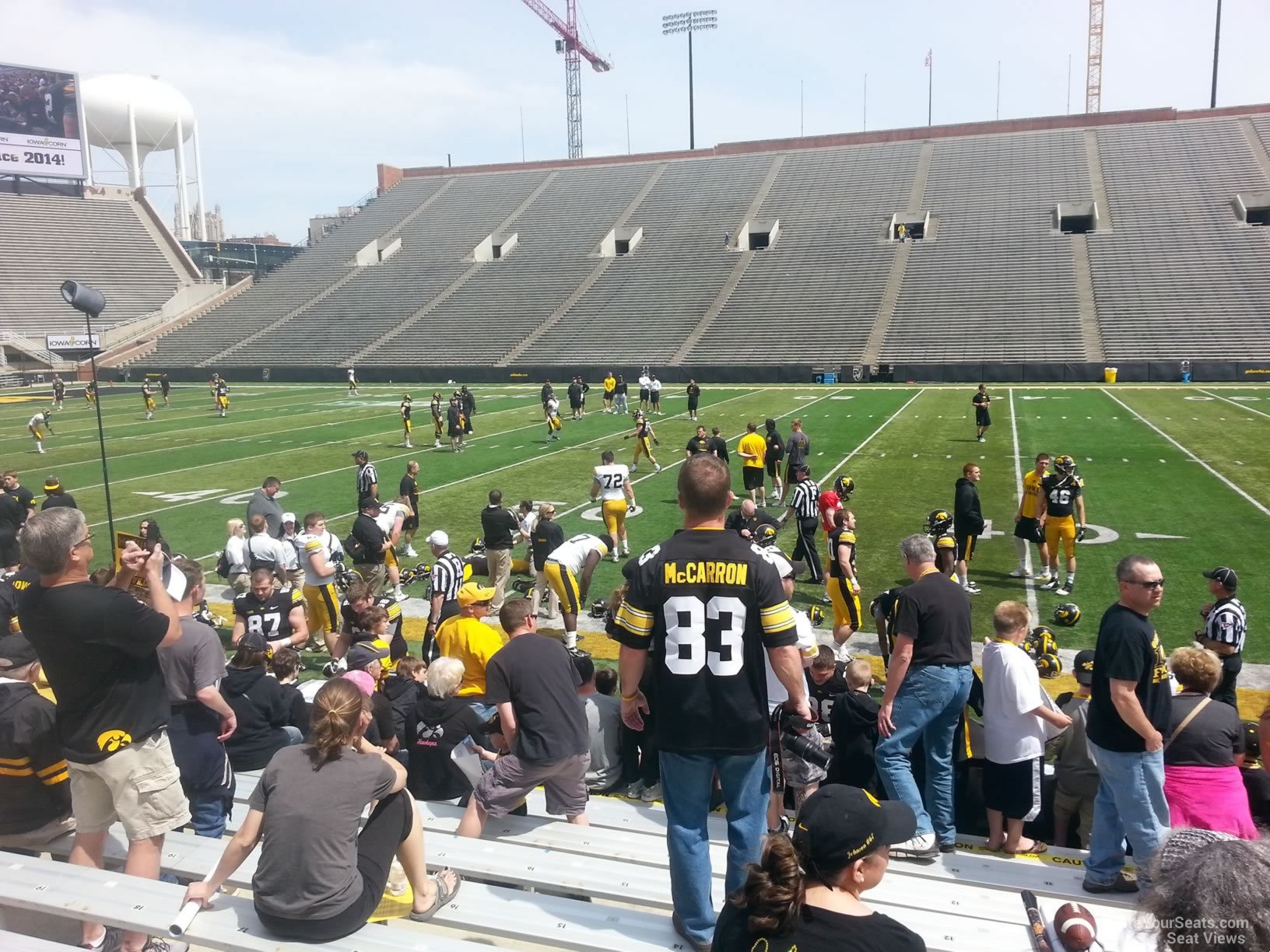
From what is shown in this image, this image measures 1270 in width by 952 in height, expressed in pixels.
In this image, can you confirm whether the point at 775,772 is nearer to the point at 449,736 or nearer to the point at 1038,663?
the point at 449,736

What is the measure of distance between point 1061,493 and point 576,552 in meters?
5.93

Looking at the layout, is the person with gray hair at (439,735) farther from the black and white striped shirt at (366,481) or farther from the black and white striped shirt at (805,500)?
the black and white striped shirt at (366,481)

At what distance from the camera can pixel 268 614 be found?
8.27 m

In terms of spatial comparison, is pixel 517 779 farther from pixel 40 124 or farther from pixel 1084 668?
pixel 40 124

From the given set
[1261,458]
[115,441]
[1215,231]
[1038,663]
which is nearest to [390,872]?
[1038,663]

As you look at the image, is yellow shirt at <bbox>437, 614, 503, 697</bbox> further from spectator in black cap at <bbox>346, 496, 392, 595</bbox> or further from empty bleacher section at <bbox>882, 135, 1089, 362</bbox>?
empty bleacher section at <bbox>882, 135, 1089, 362</bbox>

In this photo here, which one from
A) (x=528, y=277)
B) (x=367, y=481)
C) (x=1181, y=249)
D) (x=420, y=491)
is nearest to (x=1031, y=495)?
(x=367, y=481)

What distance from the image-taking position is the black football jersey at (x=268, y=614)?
27.0 ft

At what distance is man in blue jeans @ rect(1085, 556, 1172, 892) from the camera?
157 inches

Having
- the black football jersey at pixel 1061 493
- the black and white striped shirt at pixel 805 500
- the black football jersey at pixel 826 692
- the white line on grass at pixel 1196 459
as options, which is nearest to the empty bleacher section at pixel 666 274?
the white line on grass at pixel 1196 459

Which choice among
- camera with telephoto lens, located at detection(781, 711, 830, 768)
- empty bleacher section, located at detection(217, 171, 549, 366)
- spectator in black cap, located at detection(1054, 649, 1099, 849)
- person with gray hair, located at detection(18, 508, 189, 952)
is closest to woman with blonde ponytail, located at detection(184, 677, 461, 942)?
person with gray hair, located at detection(18, 508, 189, 952)

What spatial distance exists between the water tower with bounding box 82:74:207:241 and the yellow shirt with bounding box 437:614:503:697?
77590 mm

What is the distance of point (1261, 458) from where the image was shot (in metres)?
19.0

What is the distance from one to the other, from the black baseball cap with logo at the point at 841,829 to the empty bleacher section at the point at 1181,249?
139 ft
